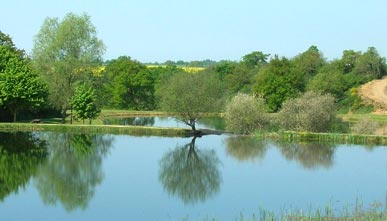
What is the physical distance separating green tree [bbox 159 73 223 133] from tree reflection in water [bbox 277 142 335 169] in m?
7.93

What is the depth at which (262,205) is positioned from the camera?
2083 cm

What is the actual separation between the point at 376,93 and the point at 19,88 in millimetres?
52205

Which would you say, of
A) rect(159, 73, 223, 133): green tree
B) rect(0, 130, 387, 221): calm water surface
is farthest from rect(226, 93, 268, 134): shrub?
rect(0, 130, 387, 221): calm water surface

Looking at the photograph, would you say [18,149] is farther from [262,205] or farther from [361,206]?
[361,206]

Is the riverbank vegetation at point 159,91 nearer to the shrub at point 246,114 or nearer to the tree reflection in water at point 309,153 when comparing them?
the shrub at point 246,114

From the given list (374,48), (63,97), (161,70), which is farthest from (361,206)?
(161,70)

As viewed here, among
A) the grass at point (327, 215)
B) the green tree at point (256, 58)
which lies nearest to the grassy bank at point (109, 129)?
the grass at point (327, 215)

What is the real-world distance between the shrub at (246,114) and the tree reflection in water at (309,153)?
231 inches

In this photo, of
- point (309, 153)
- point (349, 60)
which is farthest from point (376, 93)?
point (309, 153)

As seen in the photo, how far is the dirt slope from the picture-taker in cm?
7838

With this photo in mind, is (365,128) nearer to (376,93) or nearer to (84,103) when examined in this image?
(84,103)

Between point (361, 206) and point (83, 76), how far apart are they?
4208 centimetres

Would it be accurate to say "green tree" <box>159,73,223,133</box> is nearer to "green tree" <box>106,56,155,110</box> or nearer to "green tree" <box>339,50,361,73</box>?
"green tree" <box>106,56,155,110</box>

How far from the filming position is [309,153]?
3622 centimetres
